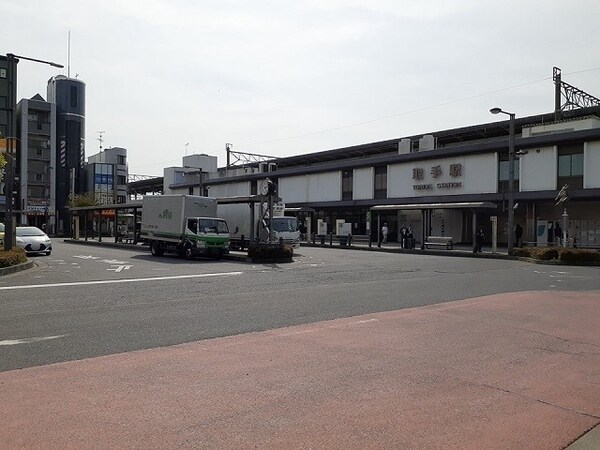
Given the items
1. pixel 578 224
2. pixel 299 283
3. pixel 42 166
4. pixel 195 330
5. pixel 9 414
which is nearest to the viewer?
pixel 9 414

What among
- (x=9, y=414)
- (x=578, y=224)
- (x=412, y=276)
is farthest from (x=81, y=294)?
(x=578, y=224)

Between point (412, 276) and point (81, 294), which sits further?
point (412, 276)

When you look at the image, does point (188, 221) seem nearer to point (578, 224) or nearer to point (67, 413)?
point (67, 413)

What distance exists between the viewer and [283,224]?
34.3m

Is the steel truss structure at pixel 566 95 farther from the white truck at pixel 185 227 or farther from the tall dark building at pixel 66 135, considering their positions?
the tall dark building at pixel 66 135

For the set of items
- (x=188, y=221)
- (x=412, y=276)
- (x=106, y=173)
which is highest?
(x=106, y=173)

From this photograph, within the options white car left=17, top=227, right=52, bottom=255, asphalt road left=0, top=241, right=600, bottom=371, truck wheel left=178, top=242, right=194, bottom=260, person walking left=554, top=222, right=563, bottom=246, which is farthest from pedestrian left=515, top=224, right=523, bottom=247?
white car left=17, top=227, right=52, bottom=255

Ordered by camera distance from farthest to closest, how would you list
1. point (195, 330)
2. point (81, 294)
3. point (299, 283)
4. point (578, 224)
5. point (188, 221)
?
1. point (578, 224)
2. point (188, 221)
3. point (299, 283)
4. point (81, 294)
5. point (195, 330)

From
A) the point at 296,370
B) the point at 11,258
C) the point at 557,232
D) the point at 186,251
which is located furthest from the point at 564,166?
the point at 296,370

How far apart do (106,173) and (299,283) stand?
65.2 metres

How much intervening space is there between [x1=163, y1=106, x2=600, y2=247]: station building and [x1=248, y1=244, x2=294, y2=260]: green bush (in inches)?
492

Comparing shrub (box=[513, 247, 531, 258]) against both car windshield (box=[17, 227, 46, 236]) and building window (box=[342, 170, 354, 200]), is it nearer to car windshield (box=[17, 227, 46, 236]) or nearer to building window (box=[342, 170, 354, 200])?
car windshield (box=[17, 227, 46, 236])

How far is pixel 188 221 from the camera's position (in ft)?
84.7

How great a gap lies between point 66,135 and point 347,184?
38.3 m
